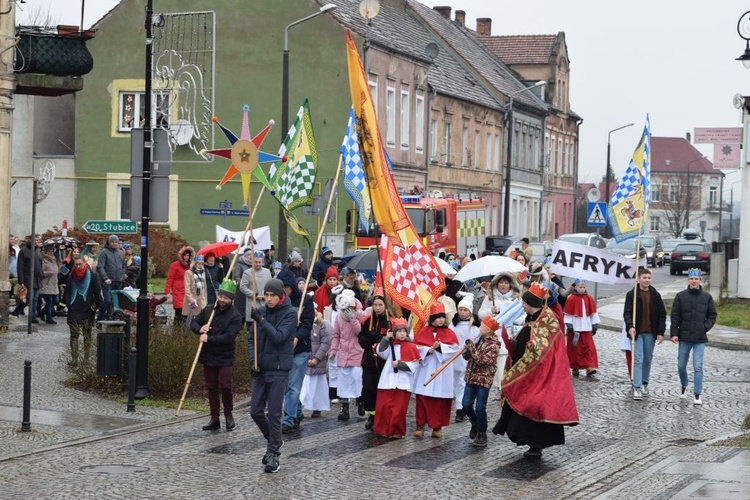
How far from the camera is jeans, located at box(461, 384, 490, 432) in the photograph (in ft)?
46.6

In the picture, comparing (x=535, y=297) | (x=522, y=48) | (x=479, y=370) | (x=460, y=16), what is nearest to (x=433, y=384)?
(x=479, y=370)

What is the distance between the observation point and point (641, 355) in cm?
1839

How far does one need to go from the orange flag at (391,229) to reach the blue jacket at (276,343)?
2512 millimetres

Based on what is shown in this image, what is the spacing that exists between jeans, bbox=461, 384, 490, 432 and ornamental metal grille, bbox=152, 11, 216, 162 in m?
30.0

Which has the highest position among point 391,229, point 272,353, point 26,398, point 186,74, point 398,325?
point 186,74

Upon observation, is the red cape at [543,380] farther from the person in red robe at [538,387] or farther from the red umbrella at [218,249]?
the red umbrella at [218,249]

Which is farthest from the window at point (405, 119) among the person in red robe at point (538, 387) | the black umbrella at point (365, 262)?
the person in red robe at point (538, 387)

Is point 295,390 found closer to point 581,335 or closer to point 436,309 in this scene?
point 436,309

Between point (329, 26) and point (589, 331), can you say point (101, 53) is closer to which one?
point (329, 26)

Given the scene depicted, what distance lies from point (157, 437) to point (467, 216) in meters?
29.8

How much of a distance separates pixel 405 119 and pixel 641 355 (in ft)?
104

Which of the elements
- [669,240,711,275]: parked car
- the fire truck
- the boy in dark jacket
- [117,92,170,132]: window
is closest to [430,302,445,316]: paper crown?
the boy in dark jacket

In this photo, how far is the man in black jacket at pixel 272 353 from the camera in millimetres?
12758

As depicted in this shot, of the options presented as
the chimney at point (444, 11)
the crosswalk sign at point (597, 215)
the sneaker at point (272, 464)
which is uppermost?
the chimney at point (444, 11)
